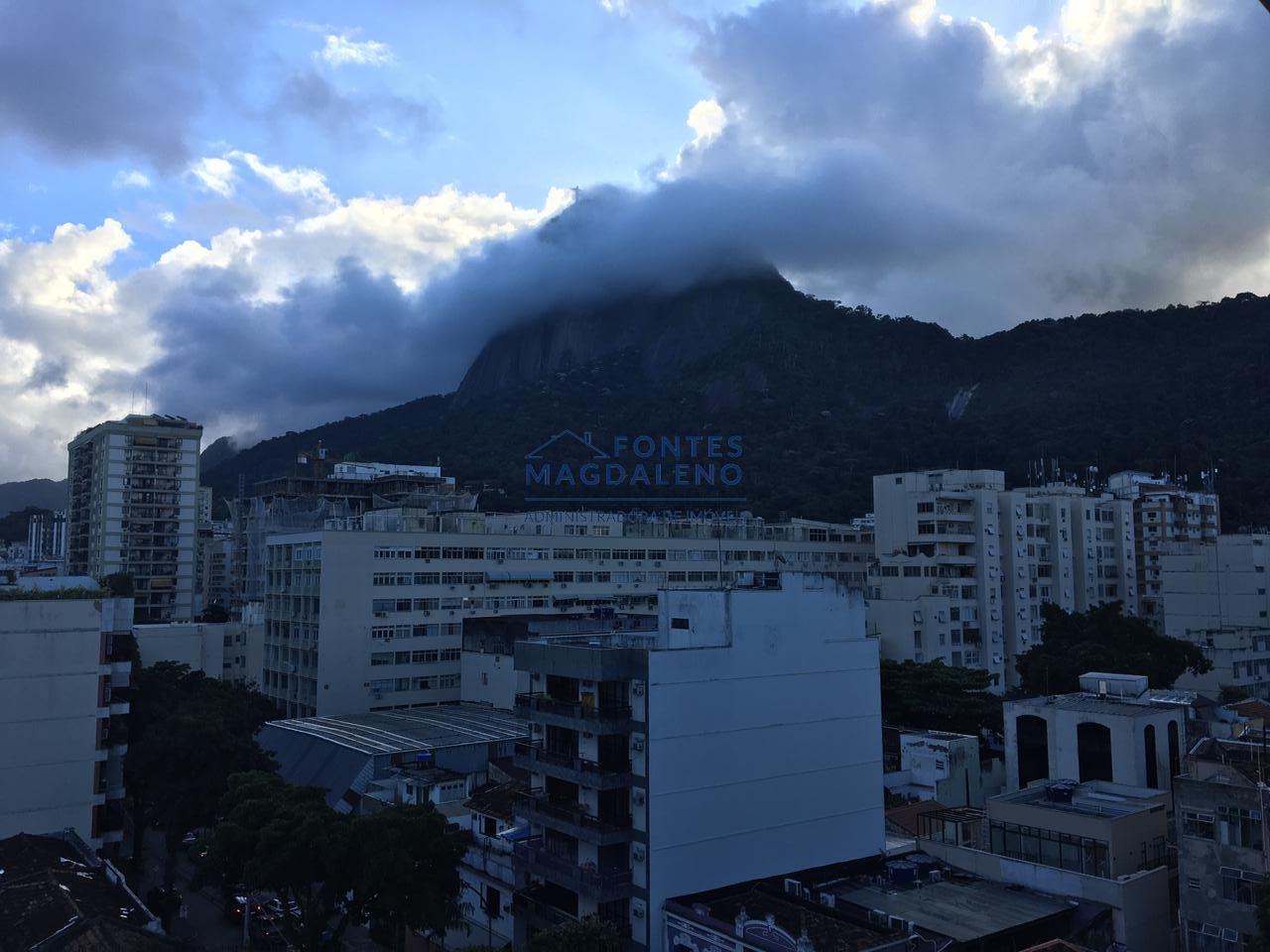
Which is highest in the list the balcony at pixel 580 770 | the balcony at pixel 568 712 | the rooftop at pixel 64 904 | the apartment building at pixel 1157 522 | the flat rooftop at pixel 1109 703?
the apartment building at pixel 1157 522

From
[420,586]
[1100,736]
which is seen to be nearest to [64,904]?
[1100,736]

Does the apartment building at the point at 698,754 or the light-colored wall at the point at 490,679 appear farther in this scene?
the light-colored wall at the point at 490,679

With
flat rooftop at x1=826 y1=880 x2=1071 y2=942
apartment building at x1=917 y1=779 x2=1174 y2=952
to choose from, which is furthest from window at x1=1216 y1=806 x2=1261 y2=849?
flat rooftop at x1=826 y1=880 x2=1071 y2=942

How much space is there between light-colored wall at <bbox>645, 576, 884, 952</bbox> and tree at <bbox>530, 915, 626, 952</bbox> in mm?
1896

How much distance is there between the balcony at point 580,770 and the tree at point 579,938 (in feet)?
10.4

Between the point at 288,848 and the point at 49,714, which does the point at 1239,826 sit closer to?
the point at 288,848

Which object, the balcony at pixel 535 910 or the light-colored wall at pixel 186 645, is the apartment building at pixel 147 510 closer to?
the light-colored wall at pixel 186 645

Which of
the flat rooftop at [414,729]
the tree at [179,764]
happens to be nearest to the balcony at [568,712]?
the tree at [179,764]

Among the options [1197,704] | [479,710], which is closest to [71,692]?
[479,710]

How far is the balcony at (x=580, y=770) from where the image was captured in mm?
23047

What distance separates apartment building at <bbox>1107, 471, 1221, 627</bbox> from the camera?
79.1m

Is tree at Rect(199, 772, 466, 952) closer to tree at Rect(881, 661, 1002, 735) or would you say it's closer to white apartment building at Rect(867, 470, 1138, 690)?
tree at Rect(881, 661, 1002, 735)

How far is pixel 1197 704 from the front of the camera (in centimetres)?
3634

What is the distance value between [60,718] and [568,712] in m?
15.1
